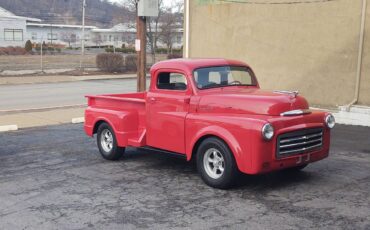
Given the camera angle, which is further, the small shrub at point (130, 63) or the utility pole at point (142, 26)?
the small shrub at point (130, 63)

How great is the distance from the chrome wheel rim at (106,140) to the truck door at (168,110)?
1.14m

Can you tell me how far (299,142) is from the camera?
21.3 feet

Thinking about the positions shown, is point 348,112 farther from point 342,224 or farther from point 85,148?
point 342,224

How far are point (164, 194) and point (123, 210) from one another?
80cm

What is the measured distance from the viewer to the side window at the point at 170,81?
7.46 m

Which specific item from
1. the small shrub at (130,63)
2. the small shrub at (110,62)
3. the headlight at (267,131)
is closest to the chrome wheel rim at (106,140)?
the headlight at (267,131)

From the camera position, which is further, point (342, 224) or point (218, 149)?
point (218, 149)

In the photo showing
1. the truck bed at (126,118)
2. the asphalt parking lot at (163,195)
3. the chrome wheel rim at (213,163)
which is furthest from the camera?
the truck bed at (126,118)

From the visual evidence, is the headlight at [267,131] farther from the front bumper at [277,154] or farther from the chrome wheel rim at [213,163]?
the chrome wheel rim at [213,163]

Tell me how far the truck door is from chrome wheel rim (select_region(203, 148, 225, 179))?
20.1 inches

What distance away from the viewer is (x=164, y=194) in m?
6.42

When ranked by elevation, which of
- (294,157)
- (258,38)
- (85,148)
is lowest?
(85,148)

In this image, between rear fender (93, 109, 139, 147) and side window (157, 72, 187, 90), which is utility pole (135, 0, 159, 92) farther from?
side window (157, 72, 187, 90)

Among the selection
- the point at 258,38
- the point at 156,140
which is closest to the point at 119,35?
the point at 258,38
